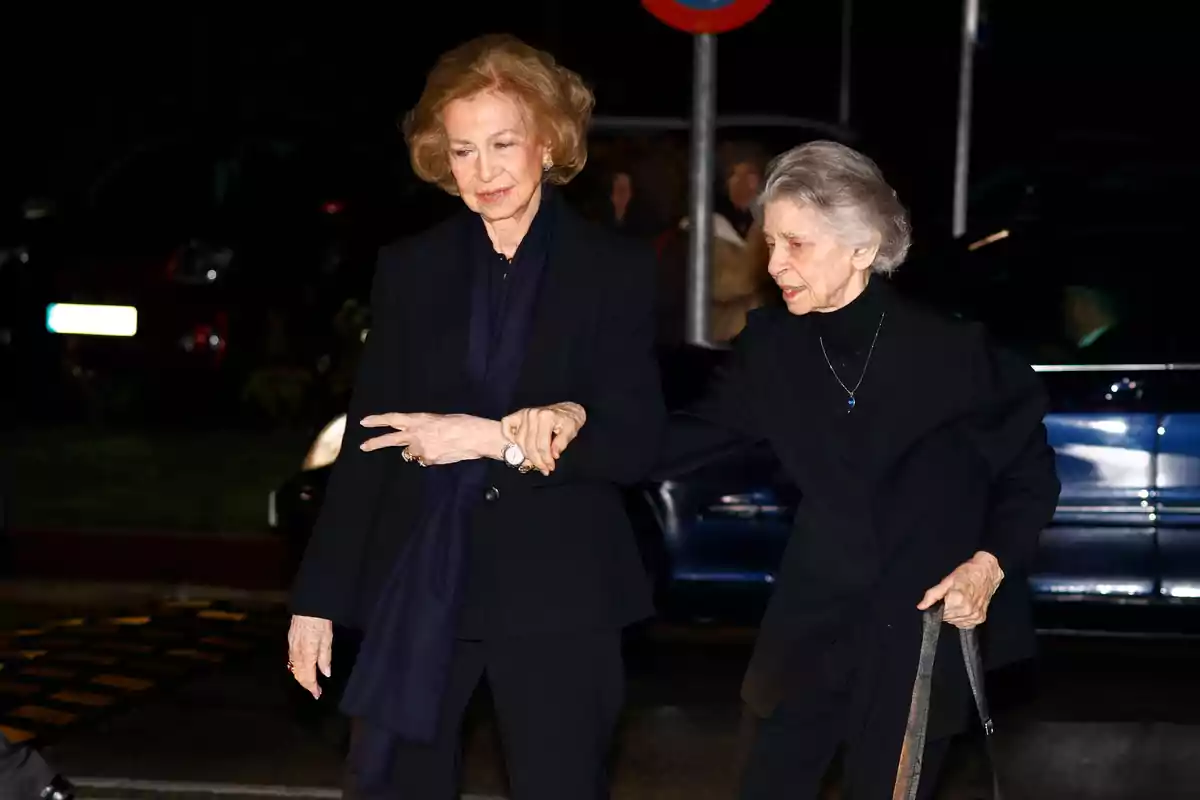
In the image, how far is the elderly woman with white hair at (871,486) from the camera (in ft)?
12.8

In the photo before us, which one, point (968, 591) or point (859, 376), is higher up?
point (859, 376)

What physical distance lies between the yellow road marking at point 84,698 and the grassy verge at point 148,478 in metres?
2.94

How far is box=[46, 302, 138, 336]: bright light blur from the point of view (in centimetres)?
1437

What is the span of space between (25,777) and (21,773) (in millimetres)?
13

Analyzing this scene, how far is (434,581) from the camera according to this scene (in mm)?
3832

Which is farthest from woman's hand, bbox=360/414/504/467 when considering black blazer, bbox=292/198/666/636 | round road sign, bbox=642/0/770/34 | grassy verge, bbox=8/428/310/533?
grassy verge, bbox=8/428/310/533

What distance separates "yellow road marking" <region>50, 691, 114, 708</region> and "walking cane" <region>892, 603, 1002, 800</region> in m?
4.37

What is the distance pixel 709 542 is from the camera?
7699 millimetres

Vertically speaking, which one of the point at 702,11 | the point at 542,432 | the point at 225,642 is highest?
the point at 702,11

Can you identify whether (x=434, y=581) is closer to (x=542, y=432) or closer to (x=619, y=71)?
(x=542, y=432)

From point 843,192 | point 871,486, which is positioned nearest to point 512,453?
point 871,486

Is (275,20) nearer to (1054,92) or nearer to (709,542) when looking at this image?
(1054,92)

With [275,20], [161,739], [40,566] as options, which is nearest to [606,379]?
[161,739]

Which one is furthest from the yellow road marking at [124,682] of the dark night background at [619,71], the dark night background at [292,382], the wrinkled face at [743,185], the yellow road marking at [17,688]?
the dark night background at [619,71]
